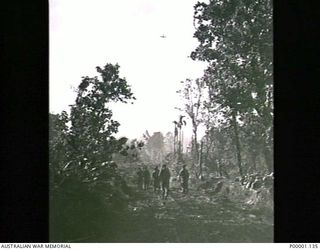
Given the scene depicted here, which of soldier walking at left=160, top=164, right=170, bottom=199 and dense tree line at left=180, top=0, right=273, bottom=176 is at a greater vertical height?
dense tree line at left=180, top=0, right=273, bottom=176

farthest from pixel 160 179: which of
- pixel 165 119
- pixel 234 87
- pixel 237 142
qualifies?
pixel 234 87

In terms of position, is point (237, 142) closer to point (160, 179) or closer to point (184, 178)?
point (184, 178)

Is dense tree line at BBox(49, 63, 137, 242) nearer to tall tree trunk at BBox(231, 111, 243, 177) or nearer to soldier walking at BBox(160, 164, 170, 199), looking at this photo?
soldier walking at BBox(160, 164, 170, 199)

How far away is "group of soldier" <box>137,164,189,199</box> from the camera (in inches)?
98.4

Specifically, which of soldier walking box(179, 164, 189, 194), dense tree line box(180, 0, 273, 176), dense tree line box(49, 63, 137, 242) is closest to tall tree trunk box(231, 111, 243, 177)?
dense tree line box(180, 0, 273, 176)

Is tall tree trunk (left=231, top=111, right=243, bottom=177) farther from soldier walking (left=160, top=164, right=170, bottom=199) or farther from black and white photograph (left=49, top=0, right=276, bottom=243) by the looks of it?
soldier walking (left=160, top=164, right=170, bottom=199)

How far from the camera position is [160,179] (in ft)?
8.21

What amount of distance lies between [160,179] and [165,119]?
304 mm

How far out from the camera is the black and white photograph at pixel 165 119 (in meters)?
2.48

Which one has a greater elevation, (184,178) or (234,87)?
(234,87)

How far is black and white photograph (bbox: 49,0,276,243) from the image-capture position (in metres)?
2.48

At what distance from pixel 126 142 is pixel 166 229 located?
0.48 metres

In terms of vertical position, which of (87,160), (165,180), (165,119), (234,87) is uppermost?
(234,87)

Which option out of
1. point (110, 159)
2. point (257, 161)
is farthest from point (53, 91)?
point (257, 161)
